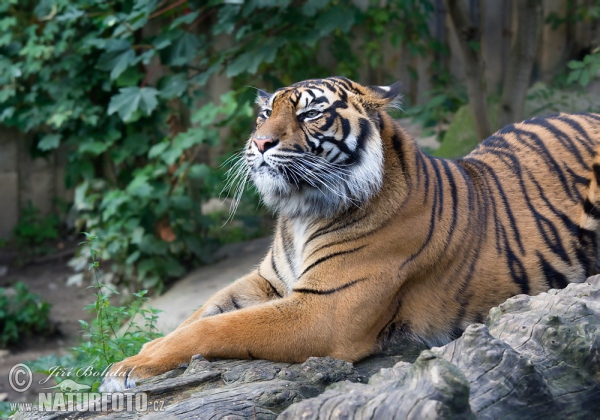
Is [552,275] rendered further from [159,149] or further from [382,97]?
[159,149]

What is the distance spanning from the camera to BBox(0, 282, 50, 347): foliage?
20.5ft

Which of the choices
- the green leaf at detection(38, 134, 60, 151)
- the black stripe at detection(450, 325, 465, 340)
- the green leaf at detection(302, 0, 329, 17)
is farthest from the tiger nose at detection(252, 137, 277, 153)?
the green leaf at detection(38, 134, 60, 151)

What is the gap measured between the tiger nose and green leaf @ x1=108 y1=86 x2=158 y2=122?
2.88m

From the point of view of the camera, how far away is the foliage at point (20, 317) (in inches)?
246

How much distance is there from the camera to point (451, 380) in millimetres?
1771

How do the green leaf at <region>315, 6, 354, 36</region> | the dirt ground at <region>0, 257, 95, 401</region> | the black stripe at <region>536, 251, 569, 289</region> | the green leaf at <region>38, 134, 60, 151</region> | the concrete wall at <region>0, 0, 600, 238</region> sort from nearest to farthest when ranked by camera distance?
the black stripe at <region>536, 251, 569, 289</region> < the green leaf at <region>315, 6, 354, 36</region> < the dirt ground at <region>0, 257, 95, 401</region> < the green leaf at <region>38, 134, 60, 151</region> < the concrete wall at <region>0, 0, 600, 238</region>

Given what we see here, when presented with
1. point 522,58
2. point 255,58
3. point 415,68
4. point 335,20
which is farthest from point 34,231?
point 522,58

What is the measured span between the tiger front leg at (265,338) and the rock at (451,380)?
2.2 inches

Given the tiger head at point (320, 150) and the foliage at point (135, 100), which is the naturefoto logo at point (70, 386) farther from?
the foliage at point (135, 100)

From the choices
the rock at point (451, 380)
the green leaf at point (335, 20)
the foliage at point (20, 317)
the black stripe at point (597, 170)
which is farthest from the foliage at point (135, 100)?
the rock at point (451, 380)

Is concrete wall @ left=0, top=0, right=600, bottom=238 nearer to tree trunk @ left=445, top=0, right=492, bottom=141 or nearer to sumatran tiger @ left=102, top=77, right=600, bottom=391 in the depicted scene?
tree trunk @ left=445, top=0, right=492, bottom=141

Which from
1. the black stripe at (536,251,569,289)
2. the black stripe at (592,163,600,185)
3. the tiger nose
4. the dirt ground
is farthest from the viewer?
the dirt ground

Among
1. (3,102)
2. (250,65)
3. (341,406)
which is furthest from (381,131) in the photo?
(3,102)

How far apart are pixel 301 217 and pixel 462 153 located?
11.5 feet
